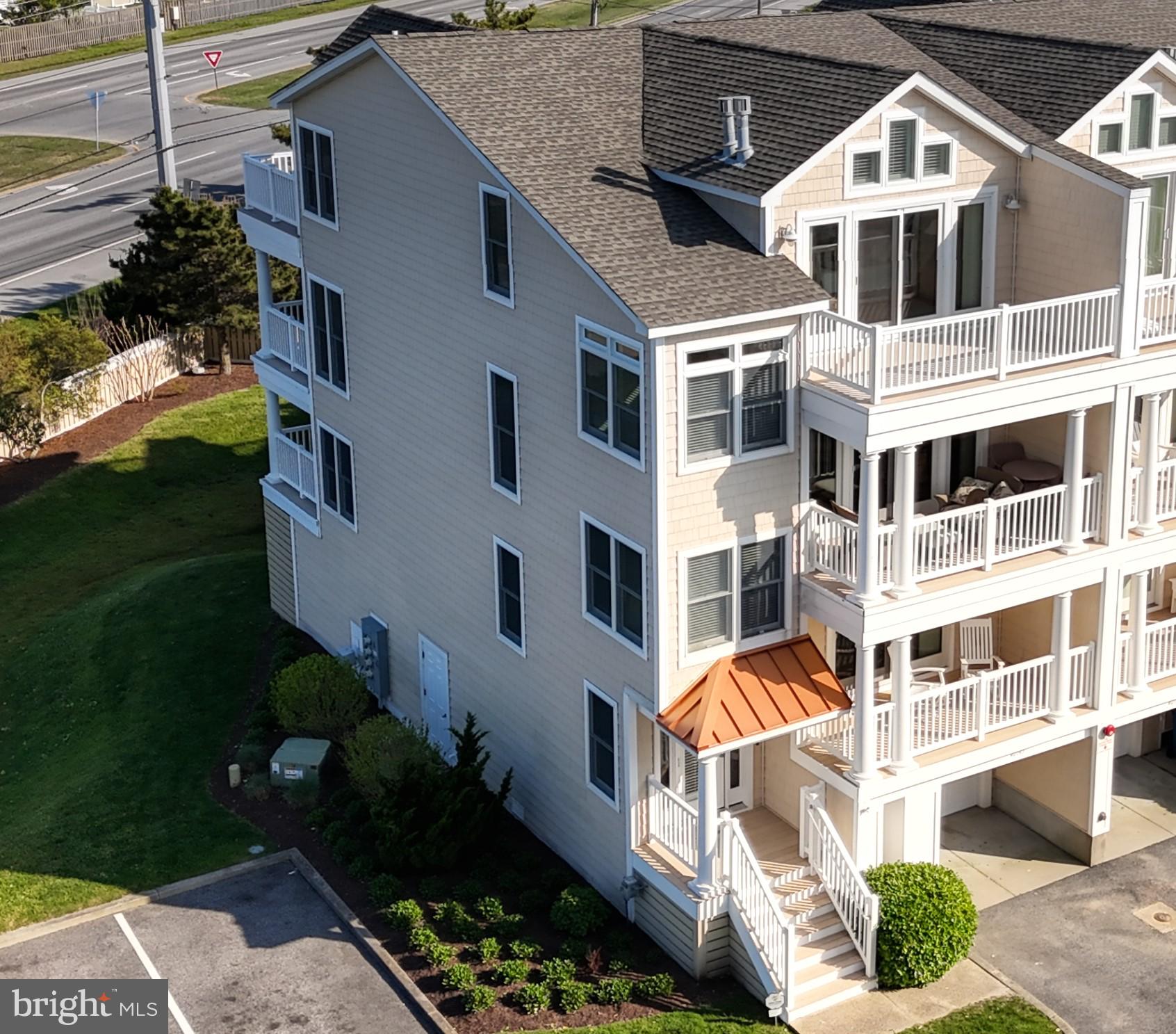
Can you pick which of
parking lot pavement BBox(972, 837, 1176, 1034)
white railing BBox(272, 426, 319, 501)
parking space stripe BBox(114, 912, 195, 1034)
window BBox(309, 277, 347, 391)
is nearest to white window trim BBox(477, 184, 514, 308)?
window BBox(309, 277, 347, 391)

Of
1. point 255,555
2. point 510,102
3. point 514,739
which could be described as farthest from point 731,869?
point 255,555

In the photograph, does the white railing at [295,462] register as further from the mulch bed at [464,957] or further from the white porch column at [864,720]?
the white porch column at [864,720]

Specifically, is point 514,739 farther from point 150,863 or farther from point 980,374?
point 980,374

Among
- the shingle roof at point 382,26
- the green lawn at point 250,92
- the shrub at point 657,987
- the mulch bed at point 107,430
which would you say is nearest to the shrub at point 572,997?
the shrub at point 657,987

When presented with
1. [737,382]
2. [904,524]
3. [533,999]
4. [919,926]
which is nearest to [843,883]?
[919,926]

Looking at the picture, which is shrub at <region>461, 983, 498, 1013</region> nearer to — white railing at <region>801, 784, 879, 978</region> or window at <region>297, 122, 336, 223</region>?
white railing at <region>801, 784, 879, 978</region>

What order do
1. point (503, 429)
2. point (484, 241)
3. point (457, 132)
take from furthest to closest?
point (503, 429) < point (484, 241) < point (457, 132)

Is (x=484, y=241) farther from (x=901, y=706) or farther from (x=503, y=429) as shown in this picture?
(x=901, y=706)
